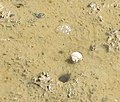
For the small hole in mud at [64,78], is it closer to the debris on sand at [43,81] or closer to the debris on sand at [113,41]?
the debris on sand at [43,81]

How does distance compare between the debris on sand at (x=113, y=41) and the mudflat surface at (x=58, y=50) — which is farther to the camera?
the debris on sand at (x=113, y=41)

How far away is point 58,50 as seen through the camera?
10.1ft

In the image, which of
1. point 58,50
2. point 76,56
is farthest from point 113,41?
point 58,50

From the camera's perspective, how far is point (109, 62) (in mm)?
2975

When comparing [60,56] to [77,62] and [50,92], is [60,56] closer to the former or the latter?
[77,62]

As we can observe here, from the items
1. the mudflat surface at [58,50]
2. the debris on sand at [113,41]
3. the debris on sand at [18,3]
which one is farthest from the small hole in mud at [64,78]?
the debris on sand at [18,3]

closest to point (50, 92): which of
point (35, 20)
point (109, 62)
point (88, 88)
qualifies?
point (88, 88)

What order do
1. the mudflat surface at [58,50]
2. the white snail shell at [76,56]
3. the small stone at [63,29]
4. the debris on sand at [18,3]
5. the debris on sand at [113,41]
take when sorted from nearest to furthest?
1. the mudflat surface at [58,50]
2. the white snail shell at [76,56]
3. the debris on sand at [113,41]
4. the small stone at [63,29]
5. the debris on sand at [18,3]

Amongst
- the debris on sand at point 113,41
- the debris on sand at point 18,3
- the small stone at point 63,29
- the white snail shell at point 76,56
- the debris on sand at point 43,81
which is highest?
the debris on sand at point 18,3

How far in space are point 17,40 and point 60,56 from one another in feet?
1.37

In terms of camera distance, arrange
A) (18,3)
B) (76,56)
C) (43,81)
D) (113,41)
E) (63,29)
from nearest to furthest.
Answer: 1. (43,81)
2. (76,56)
3. (113,41)
4. (63,29)
5. (18,3)

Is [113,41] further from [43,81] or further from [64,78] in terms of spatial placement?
[43,81]

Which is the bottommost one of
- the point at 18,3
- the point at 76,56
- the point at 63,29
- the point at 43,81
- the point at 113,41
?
the point at 43,81

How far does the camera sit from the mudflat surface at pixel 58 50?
9.23ft
